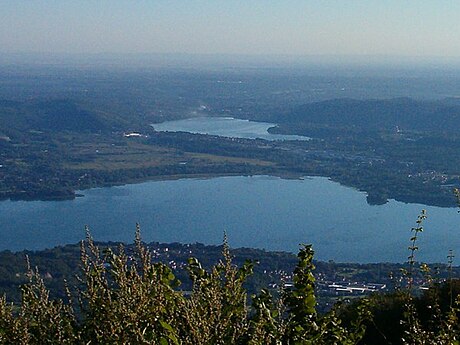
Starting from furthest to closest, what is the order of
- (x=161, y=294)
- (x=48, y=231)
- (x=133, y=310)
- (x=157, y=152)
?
(x=157, y=152) → (x=48, y=231) → (x=161, y=294) → (x=133, y=310)

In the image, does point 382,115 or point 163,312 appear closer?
point 163,312

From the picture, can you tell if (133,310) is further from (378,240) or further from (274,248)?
(378,240)

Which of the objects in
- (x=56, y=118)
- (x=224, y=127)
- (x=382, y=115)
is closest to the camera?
(x=382, y=115)

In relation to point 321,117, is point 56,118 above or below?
below

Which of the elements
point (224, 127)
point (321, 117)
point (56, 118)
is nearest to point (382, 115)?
point (321, 117)

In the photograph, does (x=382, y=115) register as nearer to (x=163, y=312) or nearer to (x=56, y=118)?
(x=56, y=118)

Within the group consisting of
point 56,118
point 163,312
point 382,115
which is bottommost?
point 56,118

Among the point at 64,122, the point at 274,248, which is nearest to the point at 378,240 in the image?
the point at 274,248
